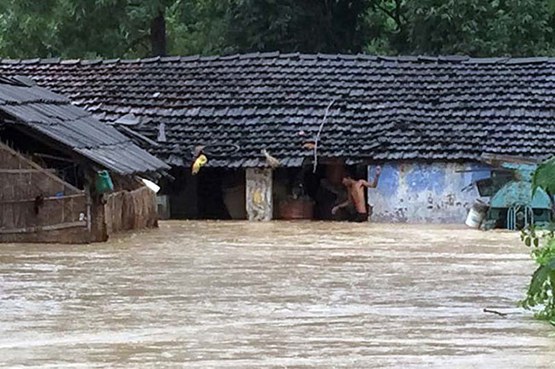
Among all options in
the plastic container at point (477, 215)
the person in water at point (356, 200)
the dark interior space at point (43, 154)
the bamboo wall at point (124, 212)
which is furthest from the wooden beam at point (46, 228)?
the plastic container at point (477, 215)

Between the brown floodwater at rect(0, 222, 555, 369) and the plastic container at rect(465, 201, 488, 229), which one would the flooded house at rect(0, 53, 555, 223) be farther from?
the brown floodwater at rect(0, 222, 555, 369)

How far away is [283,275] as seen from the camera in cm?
1380

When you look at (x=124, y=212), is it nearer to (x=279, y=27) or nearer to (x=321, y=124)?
(x=321, y=124)

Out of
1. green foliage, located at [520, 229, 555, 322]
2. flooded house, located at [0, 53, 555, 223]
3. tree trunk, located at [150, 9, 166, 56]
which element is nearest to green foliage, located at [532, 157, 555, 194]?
green foliage, located at [520, 229, 555, 322]

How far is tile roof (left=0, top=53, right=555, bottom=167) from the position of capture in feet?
73.0

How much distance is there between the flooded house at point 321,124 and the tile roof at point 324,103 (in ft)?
0.08

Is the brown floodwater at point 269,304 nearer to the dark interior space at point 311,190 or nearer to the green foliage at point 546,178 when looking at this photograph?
the green foliage at point 546,178

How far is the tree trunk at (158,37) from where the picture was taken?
104ft

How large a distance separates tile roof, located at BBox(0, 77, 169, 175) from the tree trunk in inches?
414

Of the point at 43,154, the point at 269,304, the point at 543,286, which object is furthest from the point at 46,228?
the point at 543,286

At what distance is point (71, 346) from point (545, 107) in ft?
50.2

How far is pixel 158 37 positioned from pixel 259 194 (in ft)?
34.0

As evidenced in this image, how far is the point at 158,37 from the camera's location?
3189cm

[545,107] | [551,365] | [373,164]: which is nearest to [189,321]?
[551,365]
